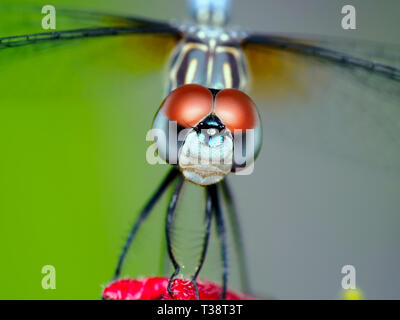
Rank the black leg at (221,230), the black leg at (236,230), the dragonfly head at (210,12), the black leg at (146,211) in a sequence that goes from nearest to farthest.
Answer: the black leg at (221,230) < the black leg at (146,211) < the black leg at (236,230) < the dragonfly head at (210,12)

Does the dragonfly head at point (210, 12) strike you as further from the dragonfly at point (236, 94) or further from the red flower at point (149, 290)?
the red flower at point (149, 290)

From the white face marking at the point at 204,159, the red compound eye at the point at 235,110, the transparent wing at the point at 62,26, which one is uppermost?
the transparent wing at the point at 62,26

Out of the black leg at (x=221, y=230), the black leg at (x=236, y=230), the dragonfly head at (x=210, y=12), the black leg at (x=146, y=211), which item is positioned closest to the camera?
the black leg at (x=221, y=230)

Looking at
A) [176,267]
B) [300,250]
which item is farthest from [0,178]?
[300,250]

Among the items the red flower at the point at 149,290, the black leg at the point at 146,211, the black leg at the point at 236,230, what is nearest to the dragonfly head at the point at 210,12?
the black leg at the point at 236,230

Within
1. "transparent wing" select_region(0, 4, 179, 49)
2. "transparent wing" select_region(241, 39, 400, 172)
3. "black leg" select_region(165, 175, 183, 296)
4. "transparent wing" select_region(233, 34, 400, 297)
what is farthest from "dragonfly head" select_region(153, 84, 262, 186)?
"transparent wing" select_region(233, 34, 400, 297)

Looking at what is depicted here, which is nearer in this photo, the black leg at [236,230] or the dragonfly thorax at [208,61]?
the dragonfly thorax at [208,61]
